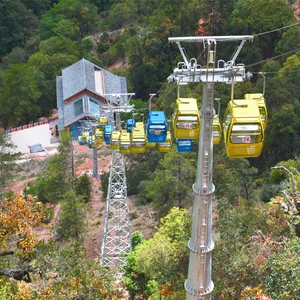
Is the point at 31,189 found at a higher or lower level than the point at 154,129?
lower

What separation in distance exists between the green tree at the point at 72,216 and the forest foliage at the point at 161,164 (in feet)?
0.18

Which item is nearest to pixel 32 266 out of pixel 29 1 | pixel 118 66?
pixel 118 66

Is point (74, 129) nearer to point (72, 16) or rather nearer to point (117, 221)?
point (117, 221)

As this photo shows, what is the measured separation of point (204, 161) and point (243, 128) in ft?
3.67

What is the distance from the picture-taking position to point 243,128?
278 inches

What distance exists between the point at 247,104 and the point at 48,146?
114ft

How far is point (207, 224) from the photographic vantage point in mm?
8141

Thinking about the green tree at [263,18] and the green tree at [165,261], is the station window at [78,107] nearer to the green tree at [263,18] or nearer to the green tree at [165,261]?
the green tree at [263,18]

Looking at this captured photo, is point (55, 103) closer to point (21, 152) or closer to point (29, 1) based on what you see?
point (21, 152)

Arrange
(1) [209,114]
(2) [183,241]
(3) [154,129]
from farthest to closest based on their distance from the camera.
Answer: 1. (2) [183,241]
2. (3) [154,129]
3. (1) [209,114]

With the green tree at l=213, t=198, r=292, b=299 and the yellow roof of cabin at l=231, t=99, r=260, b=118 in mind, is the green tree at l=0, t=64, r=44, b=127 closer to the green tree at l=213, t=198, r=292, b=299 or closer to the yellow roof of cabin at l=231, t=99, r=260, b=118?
the green tree at l=213, t=198, r=292, b=299

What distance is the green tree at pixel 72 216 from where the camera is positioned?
21.2 metres

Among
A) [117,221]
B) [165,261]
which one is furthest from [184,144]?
[117,221]

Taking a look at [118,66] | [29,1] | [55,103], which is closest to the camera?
[55,103]
